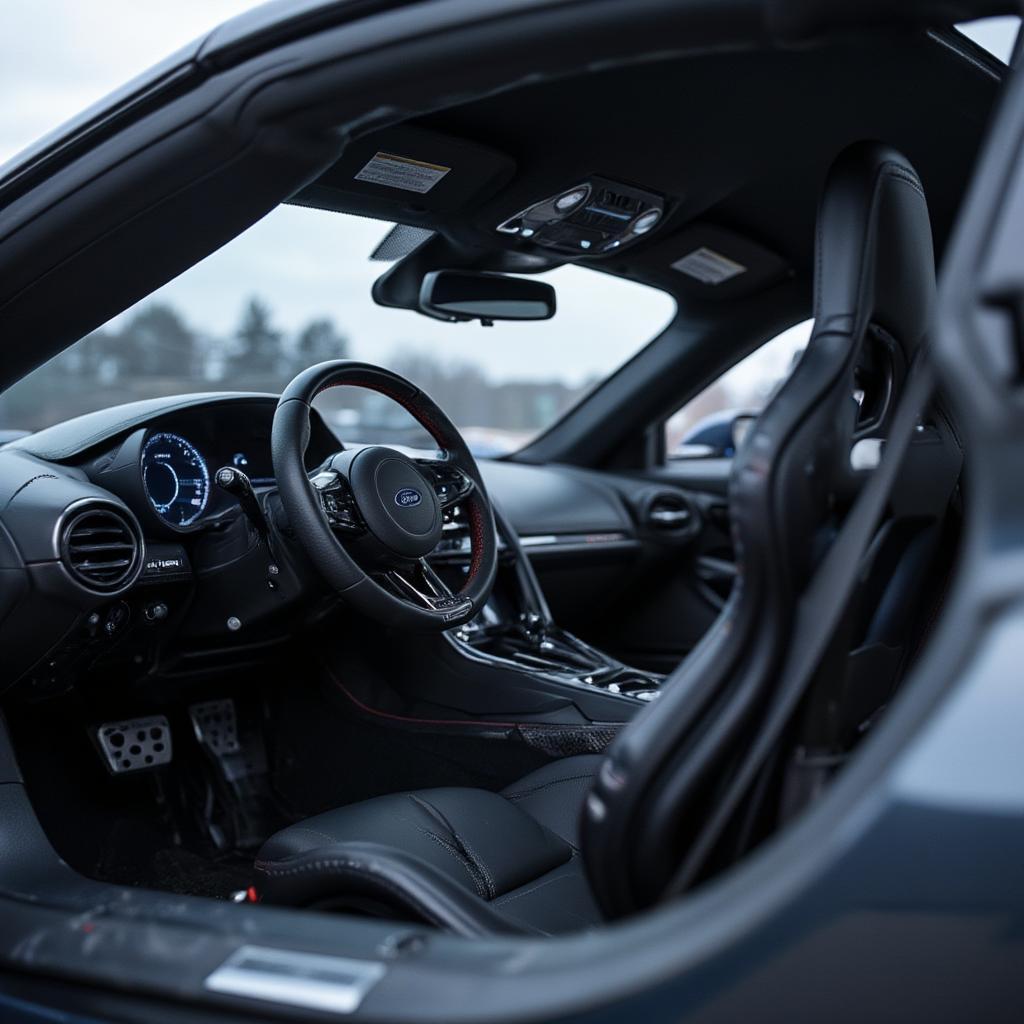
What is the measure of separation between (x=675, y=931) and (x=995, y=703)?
295 mm

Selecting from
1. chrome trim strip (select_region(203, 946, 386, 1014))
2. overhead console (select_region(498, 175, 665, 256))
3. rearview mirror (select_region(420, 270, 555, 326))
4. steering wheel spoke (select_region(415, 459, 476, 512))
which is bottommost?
chrome trim strip (select_region(203, 946, 386, 1014))

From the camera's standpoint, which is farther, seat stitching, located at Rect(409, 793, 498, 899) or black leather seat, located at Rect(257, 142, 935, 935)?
seat stitching, located at Rect(409, 793, 498, 899)

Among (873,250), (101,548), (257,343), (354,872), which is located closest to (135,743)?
(101,548)

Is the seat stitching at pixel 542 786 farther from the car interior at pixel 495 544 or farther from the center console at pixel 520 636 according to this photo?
the center console at pixel 520 636

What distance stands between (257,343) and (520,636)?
4440 millimetres

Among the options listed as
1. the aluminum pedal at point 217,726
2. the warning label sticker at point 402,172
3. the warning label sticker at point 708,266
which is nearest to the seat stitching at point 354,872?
the aluminum pedal at point 217,726

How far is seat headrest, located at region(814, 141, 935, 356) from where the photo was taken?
1217 millimetres

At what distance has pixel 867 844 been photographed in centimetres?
76

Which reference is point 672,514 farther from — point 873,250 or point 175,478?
point 873,250

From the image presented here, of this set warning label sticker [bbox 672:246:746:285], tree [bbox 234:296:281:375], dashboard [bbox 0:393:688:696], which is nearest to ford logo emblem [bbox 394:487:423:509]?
dashboard [bbox 0:393:688:696]

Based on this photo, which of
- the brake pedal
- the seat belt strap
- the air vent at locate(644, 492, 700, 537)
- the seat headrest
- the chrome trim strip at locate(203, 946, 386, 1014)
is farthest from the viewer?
the air vent at locate(644, 492, 700, 537)

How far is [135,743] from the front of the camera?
252 centimetres

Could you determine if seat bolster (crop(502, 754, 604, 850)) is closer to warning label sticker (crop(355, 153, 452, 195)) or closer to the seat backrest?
the seat backrest

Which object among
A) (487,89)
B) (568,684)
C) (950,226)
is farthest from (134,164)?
(950,226)
